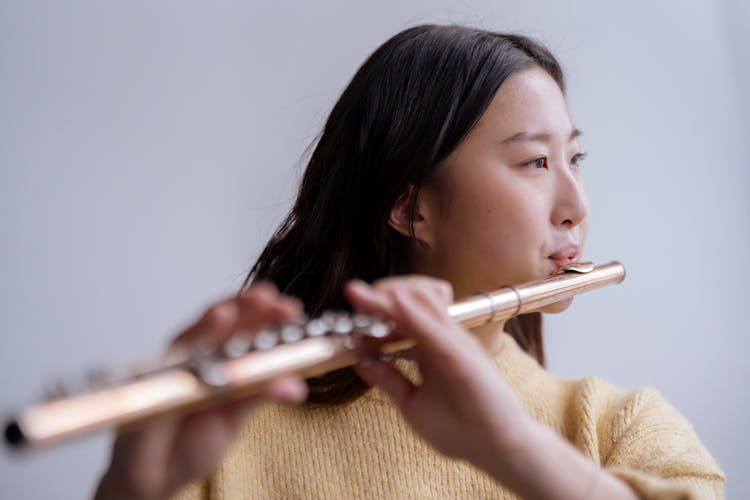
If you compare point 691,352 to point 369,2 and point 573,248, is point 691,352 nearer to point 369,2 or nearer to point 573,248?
point 573,248

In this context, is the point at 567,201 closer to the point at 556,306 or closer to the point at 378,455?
the point at 556,306

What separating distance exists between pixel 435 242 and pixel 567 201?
19 centimetres

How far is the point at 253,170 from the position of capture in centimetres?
138

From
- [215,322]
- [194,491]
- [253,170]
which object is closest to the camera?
[215,322]

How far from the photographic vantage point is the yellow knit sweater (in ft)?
2.73

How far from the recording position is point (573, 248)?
2.92 ft

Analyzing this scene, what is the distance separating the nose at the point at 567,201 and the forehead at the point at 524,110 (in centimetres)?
7

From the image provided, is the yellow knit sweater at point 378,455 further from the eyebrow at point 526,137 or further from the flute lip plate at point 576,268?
the eyebrow at point 526,137

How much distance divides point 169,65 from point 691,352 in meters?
1.29

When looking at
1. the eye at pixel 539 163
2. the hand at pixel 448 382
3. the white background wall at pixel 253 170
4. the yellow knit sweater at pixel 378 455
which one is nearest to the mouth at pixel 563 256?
the eye at pixel 539 163

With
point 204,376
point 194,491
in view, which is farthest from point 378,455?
point 204,376

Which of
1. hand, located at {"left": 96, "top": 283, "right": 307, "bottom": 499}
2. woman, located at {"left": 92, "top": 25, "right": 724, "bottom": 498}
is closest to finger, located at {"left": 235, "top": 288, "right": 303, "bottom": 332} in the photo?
hand, located at {"left": 96, "top": 283, "right": 307, "bottom": 499}

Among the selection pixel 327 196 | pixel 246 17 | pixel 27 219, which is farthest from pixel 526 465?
pixel 246 17

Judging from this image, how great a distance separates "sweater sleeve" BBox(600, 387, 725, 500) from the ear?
37 centimetres
